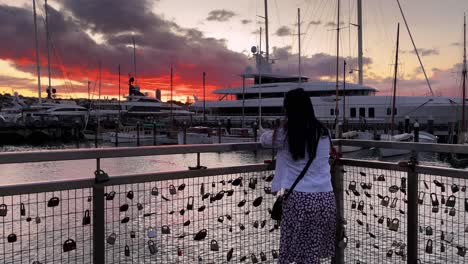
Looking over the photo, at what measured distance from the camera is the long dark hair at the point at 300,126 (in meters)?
2.85

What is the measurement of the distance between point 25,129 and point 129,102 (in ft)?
97.1

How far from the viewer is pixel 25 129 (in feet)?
190

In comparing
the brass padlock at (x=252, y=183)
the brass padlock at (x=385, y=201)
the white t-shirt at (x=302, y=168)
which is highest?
the white t-shirt at (x=302, y=168)

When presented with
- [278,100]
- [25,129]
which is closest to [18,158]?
[278,100]

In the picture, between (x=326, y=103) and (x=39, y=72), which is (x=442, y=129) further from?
(x=39, y=72)

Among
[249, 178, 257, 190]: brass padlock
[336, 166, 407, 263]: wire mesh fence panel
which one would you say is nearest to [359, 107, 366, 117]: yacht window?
[336, 166, 407, 263]: wire mesh fence panel

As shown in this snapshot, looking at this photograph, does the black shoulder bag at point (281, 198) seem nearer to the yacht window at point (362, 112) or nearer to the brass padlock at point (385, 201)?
the brass padlock at point (385, 201)

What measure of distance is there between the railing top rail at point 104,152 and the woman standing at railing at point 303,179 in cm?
73

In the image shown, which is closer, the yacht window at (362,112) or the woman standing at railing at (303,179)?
the woman standing at railing at (303,179)

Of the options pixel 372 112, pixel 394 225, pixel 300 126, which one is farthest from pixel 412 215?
pixel 372 112

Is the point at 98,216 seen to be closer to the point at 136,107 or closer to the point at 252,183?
the point at 252,183

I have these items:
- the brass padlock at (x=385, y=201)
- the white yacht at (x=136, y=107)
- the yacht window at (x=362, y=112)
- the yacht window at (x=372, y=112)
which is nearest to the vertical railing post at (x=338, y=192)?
the brass padlock at (x=385, y=201)

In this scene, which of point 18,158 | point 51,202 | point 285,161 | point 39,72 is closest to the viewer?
point 18,158

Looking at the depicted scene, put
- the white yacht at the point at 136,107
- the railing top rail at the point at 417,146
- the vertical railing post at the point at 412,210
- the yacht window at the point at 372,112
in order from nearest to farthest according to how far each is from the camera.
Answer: the railing top rail at the point at 417,146
the vertical railing post at the point at 412,210
the yacht window at the point at 372,112
the white yacht at the point at 136,107
